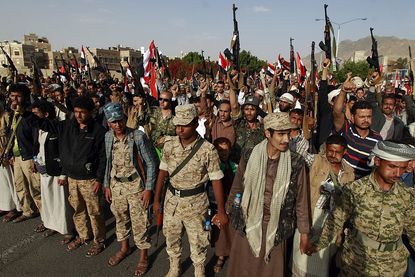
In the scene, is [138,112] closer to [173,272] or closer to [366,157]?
[173,272]

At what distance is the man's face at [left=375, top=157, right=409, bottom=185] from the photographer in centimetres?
208

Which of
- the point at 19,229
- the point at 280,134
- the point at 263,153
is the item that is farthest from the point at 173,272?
the point at 19,229

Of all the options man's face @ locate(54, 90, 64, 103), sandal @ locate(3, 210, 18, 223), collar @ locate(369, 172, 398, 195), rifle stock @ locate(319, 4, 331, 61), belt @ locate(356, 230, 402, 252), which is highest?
rifle stock @ locate(319, 4, 331, 61)

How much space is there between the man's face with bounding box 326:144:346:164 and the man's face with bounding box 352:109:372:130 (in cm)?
51

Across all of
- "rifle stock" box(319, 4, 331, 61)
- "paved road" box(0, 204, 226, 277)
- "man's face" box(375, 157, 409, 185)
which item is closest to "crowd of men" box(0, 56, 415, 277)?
"man's face" box(375, 157, 409, 185)

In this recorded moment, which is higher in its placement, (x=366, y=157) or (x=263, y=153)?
(x=263, y=153)

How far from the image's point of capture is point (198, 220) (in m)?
3.14

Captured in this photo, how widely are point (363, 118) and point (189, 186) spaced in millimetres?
2053

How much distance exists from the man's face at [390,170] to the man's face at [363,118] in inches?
46.6

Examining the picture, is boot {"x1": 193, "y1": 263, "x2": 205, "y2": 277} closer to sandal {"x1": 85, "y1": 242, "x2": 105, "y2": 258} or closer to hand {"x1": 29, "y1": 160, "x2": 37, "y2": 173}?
sandal {"x1": 85, "y1": 242, "x2": 105, "y2": 258}

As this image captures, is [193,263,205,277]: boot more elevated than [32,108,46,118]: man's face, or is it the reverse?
[32,108,46,118]: man's face

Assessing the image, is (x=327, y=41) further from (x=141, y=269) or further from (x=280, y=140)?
(x=141, y=269)

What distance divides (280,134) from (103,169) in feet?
7.54

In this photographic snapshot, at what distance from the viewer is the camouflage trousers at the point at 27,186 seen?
4.69m
